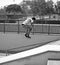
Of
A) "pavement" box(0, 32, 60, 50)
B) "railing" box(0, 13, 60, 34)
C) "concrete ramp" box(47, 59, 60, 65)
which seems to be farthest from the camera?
"railing" box(0, 13, 60, 34)

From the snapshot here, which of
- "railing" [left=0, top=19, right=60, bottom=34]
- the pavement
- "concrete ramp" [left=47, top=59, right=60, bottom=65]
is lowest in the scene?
the pavement

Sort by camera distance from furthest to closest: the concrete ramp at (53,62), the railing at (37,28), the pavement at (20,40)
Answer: the railing at (37,28) < the pavement at (20,40) < the concrete ramp at (53,62)

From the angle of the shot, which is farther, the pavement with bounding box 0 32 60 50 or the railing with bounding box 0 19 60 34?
the railing with bounding box 0 19 60 34

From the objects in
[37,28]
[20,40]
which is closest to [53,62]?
[20,40]

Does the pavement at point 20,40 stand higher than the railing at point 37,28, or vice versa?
the railing at point 37,28

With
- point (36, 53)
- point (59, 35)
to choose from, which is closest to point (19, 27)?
point (59, 35)

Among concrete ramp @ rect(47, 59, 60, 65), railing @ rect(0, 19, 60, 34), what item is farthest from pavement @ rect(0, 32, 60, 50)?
concrete ramp @ rect(47, 59, 60, 65)

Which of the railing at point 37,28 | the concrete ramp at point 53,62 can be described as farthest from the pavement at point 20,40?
the concrete ramp at point 53,62

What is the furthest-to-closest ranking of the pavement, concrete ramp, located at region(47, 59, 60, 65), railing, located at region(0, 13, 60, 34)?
railing, located at region(0, 13, 60, 34) → the pavement → concrete ramp, located at region(47, 59, 60, 65)

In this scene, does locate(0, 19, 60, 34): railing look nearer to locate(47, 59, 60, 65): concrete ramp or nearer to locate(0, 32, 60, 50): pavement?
locate(0, 32, 60, 50): pavement

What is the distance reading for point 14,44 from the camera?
15000mm

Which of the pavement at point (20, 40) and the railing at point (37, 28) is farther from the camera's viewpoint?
the railing at point (37, 28)

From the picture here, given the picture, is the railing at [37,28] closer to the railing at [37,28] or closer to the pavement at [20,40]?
the railing at [37,28]

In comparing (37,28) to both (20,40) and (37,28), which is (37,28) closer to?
(37,28)
